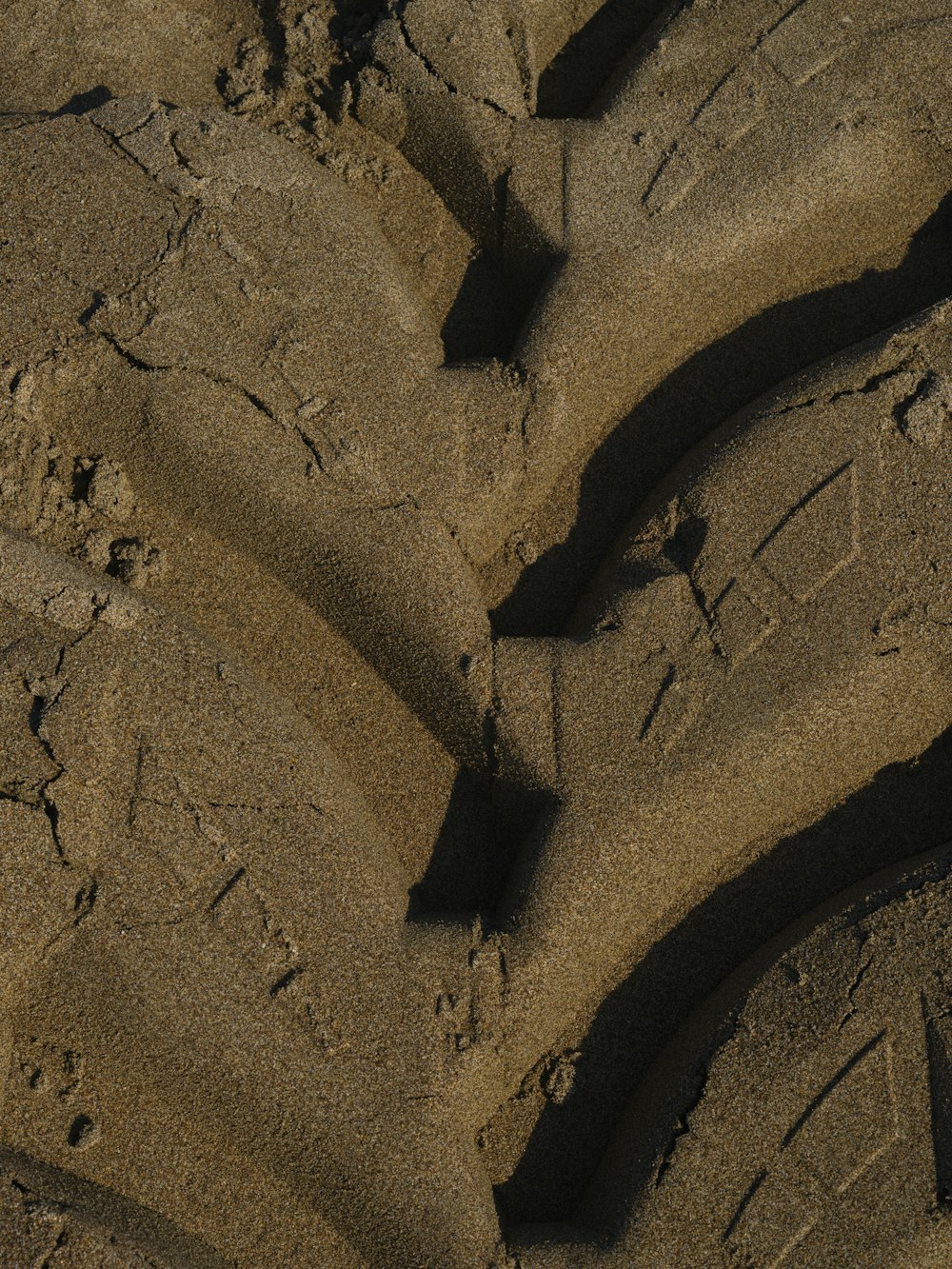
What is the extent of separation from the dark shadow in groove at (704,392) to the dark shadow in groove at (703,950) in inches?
31.2

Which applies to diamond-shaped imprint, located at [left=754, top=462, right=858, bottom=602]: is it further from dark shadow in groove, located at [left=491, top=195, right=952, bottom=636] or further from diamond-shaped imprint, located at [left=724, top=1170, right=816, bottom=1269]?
diamond-shaped imprint, located at [left=724, top=1170, right=816, bottom=1269]

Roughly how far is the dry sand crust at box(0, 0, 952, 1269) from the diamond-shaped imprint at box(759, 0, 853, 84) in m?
0.01

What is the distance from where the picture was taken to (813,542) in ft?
8.53

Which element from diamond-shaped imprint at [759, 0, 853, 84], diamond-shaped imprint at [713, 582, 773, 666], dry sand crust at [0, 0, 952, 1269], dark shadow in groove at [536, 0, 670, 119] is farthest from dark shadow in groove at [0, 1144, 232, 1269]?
diamond-shaped imprint at [759, 0, 853, 84]

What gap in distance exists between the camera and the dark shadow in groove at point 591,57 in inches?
122

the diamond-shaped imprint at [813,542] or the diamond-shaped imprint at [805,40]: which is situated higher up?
the diamond-shaped imprint at [805,40]

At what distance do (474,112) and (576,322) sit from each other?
0.66 metres

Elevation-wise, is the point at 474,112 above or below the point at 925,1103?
above

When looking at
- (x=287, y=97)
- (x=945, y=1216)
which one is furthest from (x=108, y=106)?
(x=945, y=1216)

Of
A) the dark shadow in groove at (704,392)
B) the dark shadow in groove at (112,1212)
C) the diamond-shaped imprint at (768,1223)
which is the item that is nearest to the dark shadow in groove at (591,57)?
the dark shadow in groove at (704,392)

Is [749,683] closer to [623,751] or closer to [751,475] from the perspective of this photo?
[623,751]

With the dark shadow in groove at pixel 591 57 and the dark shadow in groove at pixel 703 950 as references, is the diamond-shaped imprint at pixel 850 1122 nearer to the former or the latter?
the dark shadow in groove at pixel 703 950

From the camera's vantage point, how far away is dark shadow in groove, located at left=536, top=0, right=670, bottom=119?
10.1 feet

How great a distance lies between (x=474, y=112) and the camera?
2.87 meters
